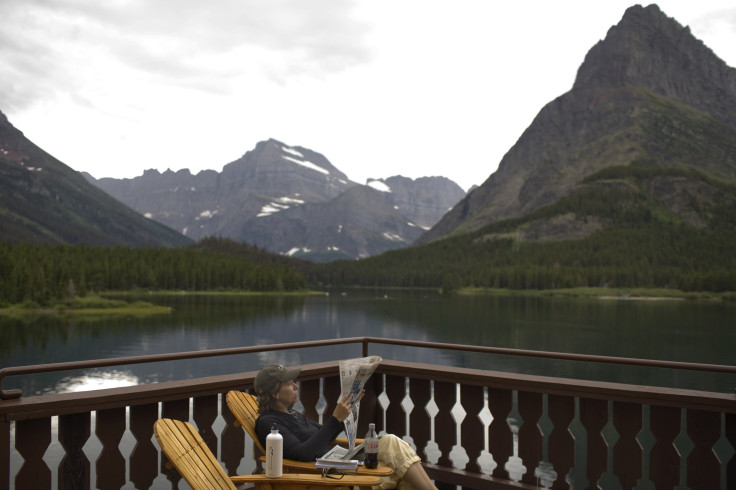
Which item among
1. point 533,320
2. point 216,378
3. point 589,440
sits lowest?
point 533,320

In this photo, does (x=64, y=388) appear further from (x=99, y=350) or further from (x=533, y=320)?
(x=533, y=320)

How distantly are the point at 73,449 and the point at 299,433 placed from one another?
1.94 meters

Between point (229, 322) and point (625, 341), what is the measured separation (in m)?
51.5

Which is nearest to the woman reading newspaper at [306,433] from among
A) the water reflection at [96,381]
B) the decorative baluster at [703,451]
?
the decorative baluster at [703,451]

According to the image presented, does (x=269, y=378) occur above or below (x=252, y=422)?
above

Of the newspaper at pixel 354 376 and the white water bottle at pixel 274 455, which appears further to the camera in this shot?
the newspaper at pixel 354 376

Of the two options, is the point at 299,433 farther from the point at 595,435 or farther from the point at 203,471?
the point at 595,435

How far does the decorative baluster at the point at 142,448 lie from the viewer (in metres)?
5.70

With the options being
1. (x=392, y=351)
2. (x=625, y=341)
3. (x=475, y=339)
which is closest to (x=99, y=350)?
(x=392, y=351)

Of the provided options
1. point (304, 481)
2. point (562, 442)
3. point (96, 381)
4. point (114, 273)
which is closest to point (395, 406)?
point (562, 442)

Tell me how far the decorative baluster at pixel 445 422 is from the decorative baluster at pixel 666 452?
208 centimetres

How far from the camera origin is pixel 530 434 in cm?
650

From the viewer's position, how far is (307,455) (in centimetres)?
510

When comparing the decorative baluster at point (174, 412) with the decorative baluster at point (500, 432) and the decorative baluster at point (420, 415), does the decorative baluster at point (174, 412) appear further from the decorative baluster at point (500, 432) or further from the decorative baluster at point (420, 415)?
the decorative baluster at point (500, 432)
